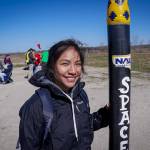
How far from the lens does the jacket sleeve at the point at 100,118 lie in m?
3.13

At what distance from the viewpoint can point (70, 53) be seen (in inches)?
110

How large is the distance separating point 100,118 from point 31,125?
3.15ft

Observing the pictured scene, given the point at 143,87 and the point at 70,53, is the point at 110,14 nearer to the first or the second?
the point at 70,53

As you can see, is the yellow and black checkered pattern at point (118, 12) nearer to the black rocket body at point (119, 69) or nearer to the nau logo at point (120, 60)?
the black rocket body at point (119, 69)

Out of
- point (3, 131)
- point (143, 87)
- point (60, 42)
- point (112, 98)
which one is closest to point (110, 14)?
point (60, 42)

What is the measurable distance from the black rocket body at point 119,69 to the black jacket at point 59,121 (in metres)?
0.37

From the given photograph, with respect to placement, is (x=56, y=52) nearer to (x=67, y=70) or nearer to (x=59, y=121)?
(x=67, y=70)

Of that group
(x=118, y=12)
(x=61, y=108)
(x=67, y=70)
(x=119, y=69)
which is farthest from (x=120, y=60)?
(x=61, y=108)

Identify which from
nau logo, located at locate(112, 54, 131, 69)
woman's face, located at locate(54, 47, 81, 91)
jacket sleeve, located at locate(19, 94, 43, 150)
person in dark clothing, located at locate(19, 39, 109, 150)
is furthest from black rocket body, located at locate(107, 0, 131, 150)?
jacket sleeve, located at locate(19, 94, 43, 150)

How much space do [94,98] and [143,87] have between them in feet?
10.7

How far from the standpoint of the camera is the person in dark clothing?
2492 mm

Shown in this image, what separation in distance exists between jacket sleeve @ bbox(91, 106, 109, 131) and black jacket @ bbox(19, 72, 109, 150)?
215 millimetres

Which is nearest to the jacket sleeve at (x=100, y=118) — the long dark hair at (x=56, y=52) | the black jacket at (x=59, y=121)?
the black jacket at (x=59, y=121)

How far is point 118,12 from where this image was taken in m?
2.93
